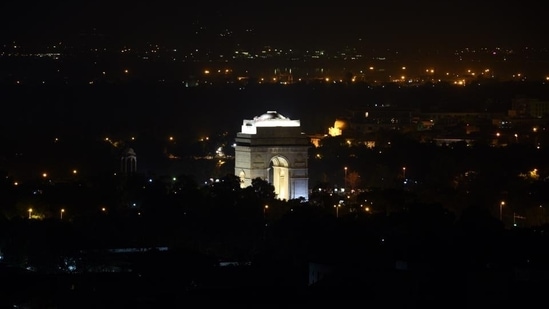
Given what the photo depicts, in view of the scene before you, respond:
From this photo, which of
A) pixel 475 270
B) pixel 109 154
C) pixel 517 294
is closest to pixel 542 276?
pixel 475 270

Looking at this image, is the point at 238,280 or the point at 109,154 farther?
the point at 109,154

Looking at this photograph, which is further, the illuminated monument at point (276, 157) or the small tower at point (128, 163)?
the small tower at point (128, 163)

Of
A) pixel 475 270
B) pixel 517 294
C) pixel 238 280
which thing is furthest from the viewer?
pixel 238 280

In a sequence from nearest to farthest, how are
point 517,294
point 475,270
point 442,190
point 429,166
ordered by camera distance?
1. point 517,294
2. point 475,270
3. point 442,190
4. point 429,166

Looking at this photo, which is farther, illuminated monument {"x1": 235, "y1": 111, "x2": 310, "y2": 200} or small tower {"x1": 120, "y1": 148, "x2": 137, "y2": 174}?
small tower {"x1": 120, "y1": 148, "x2": 137, "y2": 174}

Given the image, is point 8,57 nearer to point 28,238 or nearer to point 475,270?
point 28,238

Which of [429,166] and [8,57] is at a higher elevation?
[8,57]

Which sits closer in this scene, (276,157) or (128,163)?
(276,157)
